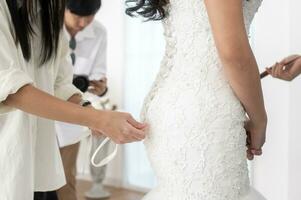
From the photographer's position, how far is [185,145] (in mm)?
938

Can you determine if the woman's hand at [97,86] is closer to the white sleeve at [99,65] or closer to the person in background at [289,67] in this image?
the white sleeve at [99,65]

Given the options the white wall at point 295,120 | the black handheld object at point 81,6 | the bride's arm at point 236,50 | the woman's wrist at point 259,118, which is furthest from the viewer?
the black handheld object at point 81,6

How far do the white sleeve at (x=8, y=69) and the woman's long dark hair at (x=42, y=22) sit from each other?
0.11 feet

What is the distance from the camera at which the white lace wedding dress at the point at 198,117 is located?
92 cm

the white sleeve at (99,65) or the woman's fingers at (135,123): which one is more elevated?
the woman's fingers at (135,123)

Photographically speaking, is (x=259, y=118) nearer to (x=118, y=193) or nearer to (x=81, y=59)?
(x=81, y=59)

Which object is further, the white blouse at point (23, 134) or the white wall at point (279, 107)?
the white wall at point (279, 107)

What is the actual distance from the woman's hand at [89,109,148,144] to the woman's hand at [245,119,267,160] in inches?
Result: 9.6

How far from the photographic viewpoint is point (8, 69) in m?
0.92

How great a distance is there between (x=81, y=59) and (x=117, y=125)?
1.93 meters

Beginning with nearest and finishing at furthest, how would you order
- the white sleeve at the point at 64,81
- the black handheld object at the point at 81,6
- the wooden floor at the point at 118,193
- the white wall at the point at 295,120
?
the white sleeve at the point at 64,81
the white wall at the point at 295,120
the black handheld object at the point at 81,6
the wooden floor at the point at 118,193

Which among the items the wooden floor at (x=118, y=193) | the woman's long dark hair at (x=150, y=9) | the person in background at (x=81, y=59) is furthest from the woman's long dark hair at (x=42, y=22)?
the wooden floor at (x=118, y=193)

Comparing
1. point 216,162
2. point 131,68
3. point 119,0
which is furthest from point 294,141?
point 119,0

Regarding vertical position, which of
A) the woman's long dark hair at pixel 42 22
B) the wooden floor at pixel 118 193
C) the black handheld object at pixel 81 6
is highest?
the black handheld object at pixel 81 6
